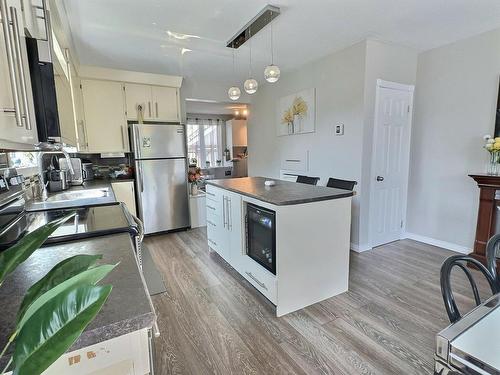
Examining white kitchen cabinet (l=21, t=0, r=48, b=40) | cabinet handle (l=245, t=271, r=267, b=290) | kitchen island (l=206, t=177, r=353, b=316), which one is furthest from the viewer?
cabinet handle (l=245, t=271, r=267, b=290)

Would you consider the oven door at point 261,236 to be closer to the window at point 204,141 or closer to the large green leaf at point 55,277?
the large green leaf at point 55,277

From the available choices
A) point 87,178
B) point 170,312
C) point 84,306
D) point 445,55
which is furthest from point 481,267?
point 87,178

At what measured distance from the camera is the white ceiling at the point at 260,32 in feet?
7.45

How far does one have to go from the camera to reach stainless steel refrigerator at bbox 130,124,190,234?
388 centimetres

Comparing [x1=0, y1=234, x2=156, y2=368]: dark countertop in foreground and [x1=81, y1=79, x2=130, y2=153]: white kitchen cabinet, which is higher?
[x1=81, y1=79, x2=130, y2=153]: white kitchen cabinet

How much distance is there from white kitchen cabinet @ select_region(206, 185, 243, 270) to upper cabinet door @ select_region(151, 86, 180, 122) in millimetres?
1729

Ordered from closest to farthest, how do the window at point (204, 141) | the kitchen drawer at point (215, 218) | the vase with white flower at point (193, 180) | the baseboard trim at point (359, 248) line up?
the kitchen drawer at point (215, 218) < the baseboard trim at point (359, 248) < the vase with white flower at point (193, 180) < the window at point (204, 141)

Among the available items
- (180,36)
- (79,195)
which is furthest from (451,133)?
Answer: (79,195)

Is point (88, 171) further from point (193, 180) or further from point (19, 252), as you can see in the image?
point (19, 252)

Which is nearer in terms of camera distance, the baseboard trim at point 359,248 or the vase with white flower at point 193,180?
the baseboard trim at point 359,248

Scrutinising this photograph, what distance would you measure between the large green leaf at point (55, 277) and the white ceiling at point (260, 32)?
2.36 meters

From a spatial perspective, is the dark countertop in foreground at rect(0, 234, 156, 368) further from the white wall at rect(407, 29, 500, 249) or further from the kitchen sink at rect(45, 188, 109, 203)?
the white wall at rect(407, 29, 500, 249)

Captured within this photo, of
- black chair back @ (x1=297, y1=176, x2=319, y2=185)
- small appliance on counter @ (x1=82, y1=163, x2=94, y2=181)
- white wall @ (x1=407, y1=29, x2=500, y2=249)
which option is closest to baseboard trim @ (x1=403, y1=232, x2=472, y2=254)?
white wall @ (x1=407, y1=29, x2=500, y2=249)

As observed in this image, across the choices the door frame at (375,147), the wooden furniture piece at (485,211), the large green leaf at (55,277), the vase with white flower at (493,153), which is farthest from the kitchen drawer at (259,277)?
the vase with white flower at (493,153)
